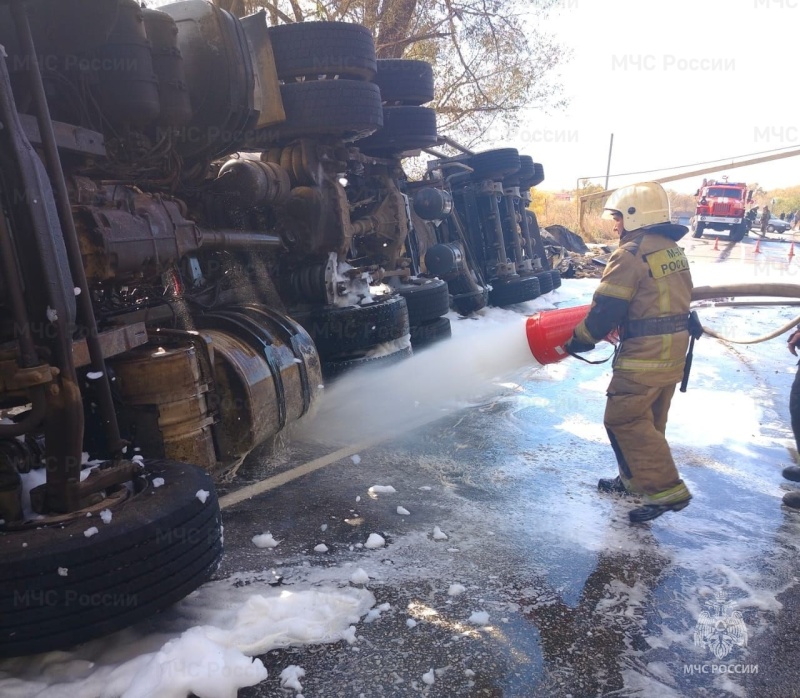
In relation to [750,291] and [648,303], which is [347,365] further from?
[750,291]

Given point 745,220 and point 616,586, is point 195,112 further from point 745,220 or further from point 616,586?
point 745,220

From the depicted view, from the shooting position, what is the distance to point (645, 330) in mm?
3652

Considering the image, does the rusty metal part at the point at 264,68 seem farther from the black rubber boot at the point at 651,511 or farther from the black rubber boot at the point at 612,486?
the black rubber boot at the point at 651,511

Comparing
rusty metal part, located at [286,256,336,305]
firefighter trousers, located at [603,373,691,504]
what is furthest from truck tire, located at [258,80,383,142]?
firefighter trousers, located at [603,373,691,504]

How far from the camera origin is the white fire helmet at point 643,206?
3715 millimetres

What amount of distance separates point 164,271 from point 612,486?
2.83 metres

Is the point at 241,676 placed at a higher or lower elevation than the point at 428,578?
higher

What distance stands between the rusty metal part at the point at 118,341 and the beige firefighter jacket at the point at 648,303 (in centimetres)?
238

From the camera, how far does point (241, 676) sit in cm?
214

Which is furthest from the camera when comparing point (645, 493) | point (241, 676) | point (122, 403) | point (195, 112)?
point (195, 112)

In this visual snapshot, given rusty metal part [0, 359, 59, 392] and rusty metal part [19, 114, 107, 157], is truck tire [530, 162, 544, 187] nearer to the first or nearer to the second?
rusty metal part [19, 114, 107, 157]

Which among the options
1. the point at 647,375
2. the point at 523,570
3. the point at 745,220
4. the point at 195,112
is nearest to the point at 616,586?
the point at 523,570

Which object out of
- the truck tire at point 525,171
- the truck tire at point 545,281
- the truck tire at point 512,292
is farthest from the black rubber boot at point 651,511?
the truck tire at point 525,171

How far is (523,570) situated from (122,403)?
6.67 feet
